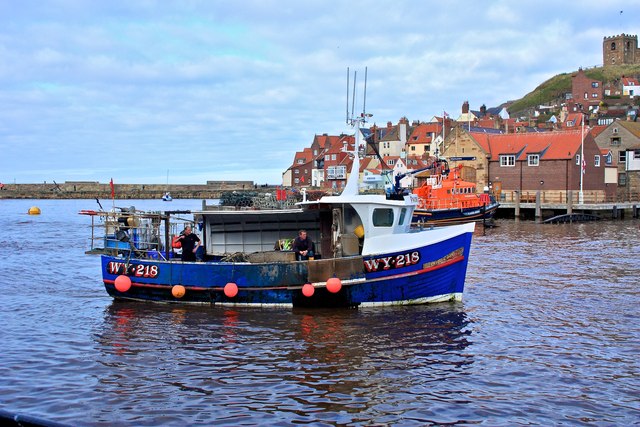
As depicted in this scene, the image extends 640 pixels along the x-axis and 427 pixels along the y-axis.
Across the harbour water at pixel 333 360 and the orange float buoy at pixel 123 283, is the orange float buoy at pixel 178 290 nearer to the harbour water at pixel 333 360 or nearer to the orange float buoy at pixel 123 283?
the harbour water at pixel 333 360

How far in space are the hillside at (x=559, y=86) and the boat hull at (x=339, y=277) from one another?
497ft

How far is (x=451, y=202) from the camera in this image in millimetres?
57656

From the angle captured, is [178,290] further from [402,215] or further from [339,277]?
[402,215]

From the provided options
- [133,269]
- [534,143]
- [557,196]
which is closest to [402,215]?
[133,269]

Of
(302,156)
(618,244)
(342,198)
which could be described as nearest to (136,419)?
(342,198)

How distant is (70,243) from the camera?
145 feet

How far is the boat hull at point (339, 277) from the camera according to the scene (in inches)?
751

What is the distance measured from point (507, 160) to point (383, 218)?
55.4m

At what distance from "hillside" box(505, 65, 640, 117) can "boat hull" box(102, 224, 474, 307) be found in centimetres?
15149

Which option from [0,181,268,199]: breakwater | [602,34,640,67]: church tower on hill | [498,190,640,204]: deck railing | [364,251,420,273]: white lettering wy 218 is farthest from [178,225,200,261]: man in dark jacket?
[602,34,640,67]: church tower on hill

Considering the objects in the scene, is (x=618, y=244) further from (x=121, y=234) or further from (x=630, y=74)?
(x=630, y=74)

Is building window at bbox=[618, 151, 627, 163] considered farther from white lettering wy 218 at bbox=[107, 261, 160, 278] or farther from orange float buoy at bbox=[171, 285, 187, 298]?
white lettering wy 218 at bbox=[107, 261, 160, 278]

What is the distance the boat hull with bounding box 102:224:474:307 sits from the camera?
19078 mm

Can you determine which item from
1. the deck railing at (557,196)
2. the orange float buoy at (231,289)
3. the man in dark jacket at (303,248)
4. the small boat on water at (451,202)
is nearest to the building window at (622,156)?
the deck railing at (557,196)
